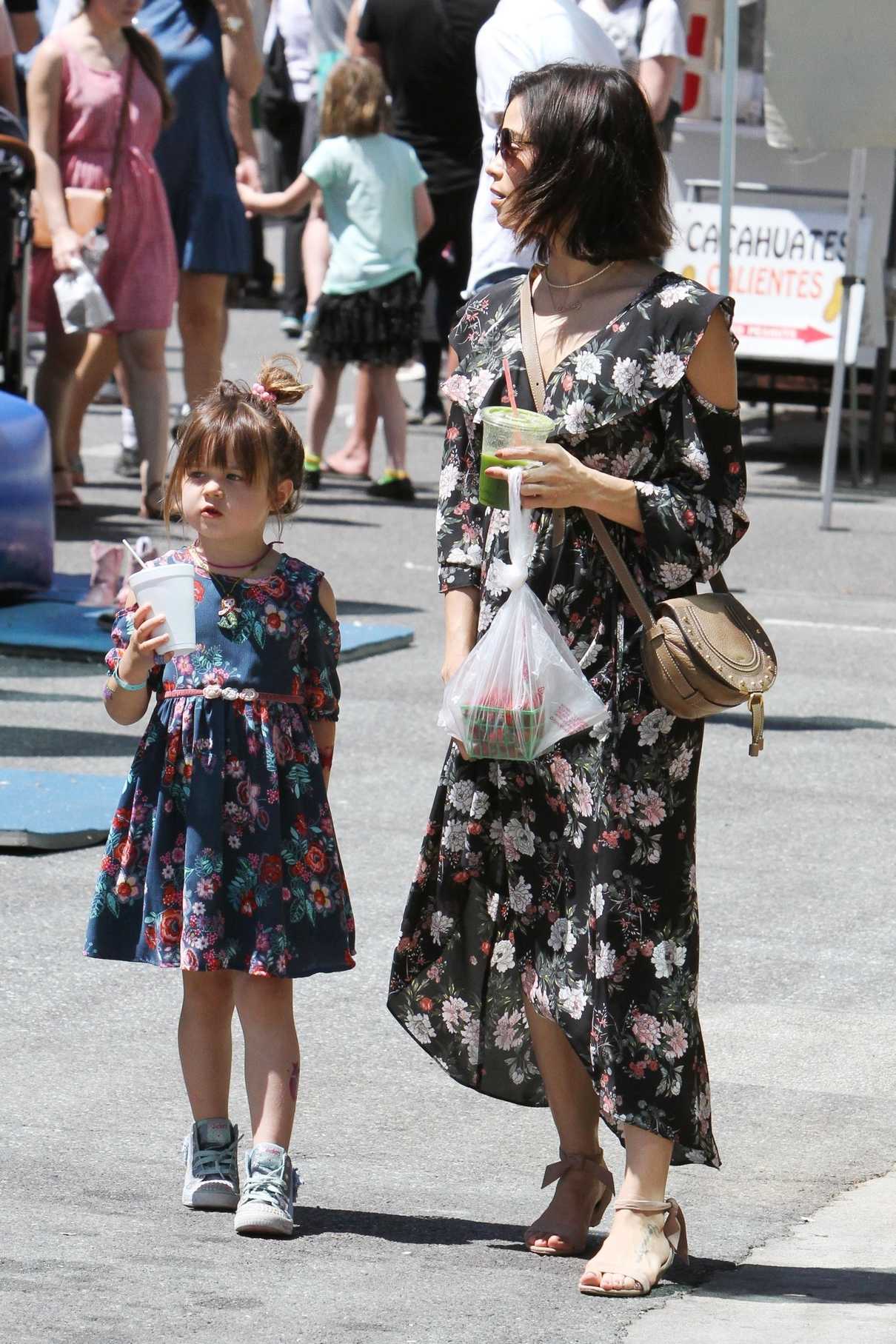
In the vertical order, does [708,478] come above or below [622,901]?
above

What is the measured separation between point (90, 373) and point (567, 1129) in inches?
292

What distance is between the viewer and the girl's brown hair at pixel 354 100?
440 inches

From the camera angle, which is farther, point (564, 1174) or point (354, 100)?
point (354, 100)

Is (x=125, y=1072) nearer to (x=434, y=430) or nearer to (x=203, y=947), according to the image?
(x=203, y=947)

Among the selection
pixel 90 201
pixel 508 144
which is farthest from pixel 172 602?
pixel 90 201

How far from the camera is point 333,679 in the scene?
12.9 feet

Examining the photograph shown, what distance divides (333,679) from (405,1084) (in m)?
0.99

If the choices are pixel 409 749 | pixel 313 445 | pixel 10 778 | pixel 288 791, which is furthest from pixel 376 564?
pixel 288 791

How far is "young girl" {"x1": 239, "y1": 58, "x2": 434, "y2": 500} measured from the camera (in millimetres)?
11250

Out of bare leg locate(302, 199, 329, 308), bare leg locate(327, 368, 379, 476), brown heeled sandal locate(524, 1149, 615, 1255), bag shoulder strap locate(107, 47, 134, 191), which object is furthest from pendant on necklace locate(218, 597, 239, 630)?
bare leg locate(302, 199, 329, 308)

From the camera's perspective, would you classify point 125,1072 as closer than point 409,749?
Yes

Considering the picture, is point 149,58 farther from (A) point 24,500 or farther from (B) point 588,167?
(B) point 588,167

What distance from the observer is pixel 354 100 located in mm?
11219

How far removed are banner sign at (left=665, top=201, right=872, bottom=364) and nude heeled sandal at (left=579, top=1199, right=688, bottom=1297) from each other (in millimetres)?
9061
